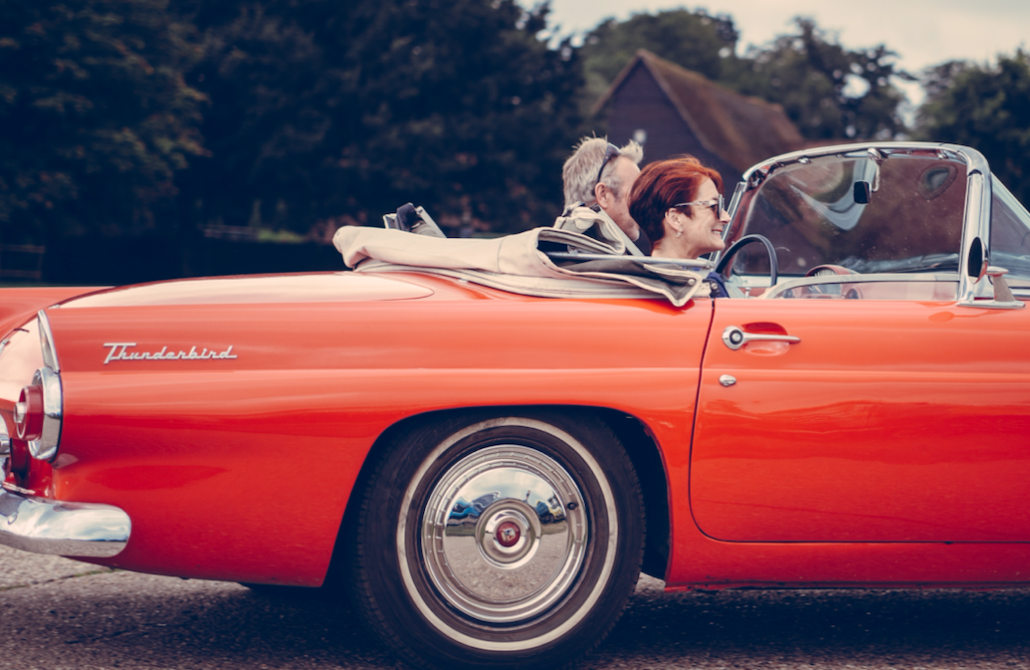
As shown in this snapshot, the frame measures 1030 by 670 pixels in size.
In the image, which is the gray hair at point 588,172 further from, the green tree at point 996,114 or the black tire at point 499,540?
the green tree at point 996,114

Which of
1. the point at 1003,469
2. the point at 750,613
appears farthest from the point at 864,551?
the point at 750,613

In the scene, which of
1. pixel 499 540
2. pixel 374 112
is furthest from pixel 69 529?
pixel 374 112

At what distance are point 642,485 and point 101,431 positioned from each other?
1337 mm

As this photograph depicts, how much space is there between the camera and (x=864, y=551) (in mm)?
2844

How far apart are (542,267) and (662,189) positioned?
2.80 feet

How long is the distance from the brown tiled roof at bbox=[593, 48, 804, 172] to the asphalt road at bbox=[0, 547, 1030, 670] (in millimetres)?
46954

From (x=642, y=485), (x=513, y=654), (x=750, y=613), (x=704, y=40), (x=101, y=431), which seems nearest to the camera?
(x=101, y=431)

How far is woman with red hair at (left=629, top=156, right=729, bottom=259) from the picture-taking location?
359 centimetres

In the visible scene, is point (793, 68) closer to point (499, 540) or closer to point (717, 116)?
point (717, 116)

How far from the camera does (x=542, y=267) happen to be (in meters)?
2.95

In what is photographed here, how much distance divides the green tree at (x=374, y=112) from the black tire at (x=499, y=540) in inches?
1135

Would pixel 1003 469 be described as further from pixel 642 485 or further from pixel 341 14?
pixel 341 14

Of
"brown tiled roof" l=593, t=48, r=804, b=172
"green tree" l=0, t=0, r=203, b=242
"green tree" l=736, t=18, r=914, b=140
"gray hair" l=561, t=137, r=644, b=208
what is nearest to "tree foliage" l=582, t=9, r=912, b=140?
"green tree" l=736, t=18, r=914, b=140

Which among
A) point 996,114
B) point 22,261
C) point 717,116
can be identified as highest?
point 717,116
